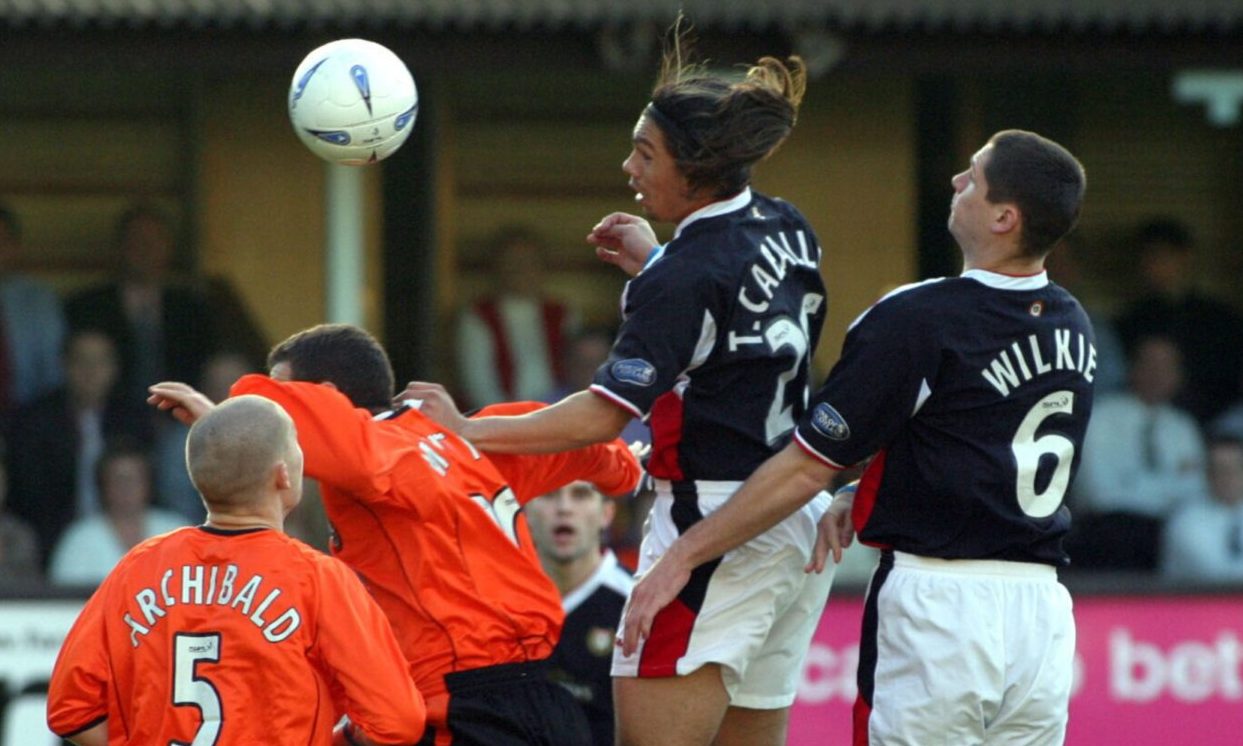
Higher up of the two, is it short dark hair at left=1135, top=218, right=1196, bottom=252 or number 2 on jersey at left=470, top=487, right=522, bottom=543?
short dark hair at left=1135, top=218, right=1196, bottom=252

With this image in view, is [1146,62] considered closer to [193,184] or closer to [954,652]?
[193,184]

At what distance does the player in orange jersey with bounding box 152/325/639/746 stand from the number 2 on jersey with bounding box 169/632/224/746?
0.46 metres

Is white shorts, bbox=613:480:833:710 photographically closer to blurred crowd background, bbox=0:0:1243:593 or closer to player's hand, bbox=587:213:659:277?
player's hand, bbox=587:213:659:277

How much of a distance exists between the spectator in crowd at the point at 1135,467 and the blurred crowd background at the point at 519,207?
0.01 metres


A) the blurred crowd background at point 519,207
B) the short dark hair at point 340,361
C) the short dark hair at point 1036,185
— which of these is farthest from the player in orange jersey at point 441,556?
the blurred crowd background at point 519,207

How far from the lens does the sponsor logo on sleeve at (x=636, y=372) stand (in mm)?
4227

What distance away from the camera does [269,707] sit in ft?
13.6

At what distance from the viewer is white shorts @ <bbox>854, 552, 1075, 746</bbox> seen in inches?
163

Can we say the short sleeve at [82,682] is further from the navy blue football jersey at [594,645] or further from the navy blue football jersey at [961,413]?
the navy blue football jersey at [594,645]

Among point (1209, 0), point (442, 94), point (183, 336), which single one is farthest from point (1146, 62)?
point (183, 336)

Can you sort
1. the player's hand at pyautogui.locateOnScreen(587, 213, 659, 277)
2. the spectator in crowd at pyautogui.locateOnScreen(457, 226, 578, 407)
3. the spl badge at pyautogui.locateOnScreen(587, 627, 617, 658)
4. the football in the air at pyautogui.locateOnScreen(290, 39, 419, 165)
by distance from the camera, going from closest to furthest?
the player's hand at pyautogui.locateOnScreen(587, 213, 659, 277) < the football in the air at pyautogui.locateOnScreen(290, 39, 419, 165) < the spl badge at pyautogui.locateOnScreen(587, 627, 617, 658) < the spectator in crowd at pyautogui.locateOnScreen(457, 226, 578, 407)

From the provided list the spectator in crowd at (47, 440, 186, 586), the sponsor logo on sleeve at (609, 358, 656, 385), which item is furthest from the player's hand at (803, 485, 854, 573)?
the spectator in crowd at (47, 440, 186, 586)

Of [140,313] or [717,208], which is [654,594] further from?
[140,313]

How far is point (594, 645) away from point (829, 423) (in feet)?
8.75
